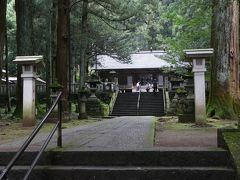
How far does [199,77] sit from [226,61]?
7.29 feet

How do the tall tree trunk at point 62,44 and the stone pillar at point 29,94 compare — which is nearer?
the stone pillar at point 29,94

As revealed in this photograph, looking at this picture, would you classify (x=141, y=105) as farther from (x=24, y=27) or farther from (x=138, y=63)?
(x=24, y=27)

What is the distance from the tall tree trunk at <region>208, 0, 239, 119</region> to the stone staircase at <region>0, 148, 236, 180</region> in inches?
293

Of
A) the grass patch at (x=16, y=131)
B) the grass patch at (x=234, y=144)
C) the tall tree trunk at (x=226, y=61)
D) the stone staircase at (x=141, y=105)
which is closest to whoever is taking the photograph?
the grass patch at (x=234, y=144)

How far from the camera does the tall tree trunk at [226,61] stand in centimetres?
1250

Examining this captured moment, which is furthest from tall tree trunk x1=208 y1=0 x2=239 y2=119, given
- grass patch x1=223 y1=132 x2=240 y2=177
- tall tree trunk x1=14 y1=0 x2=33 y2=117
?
tall tree trunk x1=14 y1=0 x2=33 y2=117

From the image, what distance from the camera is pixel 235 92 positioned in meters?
Result: 12.7

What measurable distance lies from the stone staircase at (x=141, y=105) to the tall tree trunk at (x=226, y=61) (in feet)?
60.2

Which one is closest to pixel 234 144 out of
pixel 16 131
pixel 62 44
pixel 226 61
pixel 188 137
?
pixel 188 137

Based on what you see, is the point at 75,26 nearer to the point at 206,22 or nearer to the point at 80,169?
the point at 206,22

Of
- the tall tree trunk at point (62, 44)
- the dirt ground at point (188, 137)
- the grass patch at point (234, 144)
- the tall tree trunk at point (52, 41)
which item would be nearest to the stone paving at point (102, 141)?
the dirt ground at point (188, 137)

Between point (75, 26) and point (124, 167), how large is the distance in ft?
87.0

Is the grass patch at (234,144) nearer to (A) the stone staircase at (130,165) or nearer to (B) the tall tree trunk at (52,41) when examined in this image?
(A) the stone staircase at (130,165)

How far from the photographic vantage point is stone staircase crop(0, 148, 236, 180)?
4.89 m
